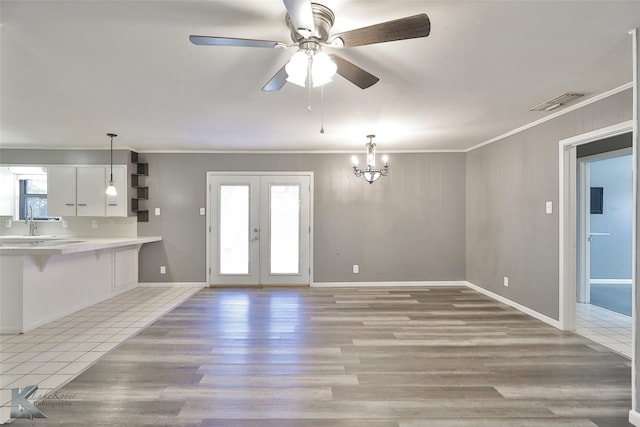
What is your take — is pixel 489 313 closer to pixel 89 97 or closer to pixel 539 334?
pixel 539 334

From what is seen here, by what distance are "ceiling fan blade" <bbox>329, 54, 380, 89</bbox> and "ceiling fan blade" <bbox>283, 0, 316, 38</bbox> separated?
330 mm

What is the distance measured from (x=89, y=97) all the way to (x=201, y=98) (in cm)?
108

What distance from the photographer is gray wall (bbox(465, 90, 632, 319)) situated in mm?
3357

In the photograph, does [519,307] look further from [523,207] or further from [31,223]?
[31,223]

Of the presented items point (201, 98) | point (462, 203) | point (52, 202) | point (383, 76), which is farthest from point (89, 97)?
point (462, 203)

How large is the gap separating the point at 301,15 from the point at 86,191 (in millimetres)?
5318

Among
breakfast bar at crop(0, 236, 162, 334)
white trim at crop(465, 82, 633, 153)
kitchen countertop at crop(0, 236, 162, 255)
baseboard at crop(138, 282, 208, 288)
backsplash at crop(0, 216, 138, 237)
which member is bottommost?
baseboard at crop(138, 282, 208, 288)

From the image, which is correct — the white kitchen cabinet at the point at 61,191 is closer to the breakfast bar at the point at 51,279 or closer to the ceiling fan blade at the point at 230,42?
the breakfast bar at the point at 51,279

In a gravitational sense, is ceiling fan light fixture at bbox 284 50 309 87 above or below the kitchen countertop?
above

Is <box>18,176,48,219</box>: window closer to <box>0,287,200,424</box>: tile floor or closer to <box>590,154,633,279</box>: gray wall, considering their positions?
<box>0,287,200,424</box>: tile floor

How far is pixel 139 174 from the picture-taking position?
Answer: 5426 mm

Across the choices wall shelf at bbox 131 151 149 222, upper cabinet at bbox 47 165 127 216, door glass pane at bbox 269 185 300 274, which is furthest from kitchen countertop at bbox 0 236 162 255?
door glass pane at bbox 269 185 300 274

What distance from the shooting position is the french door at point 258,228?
215 inches

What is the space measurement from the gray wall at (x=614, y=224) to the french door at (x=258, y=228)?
5619mm
